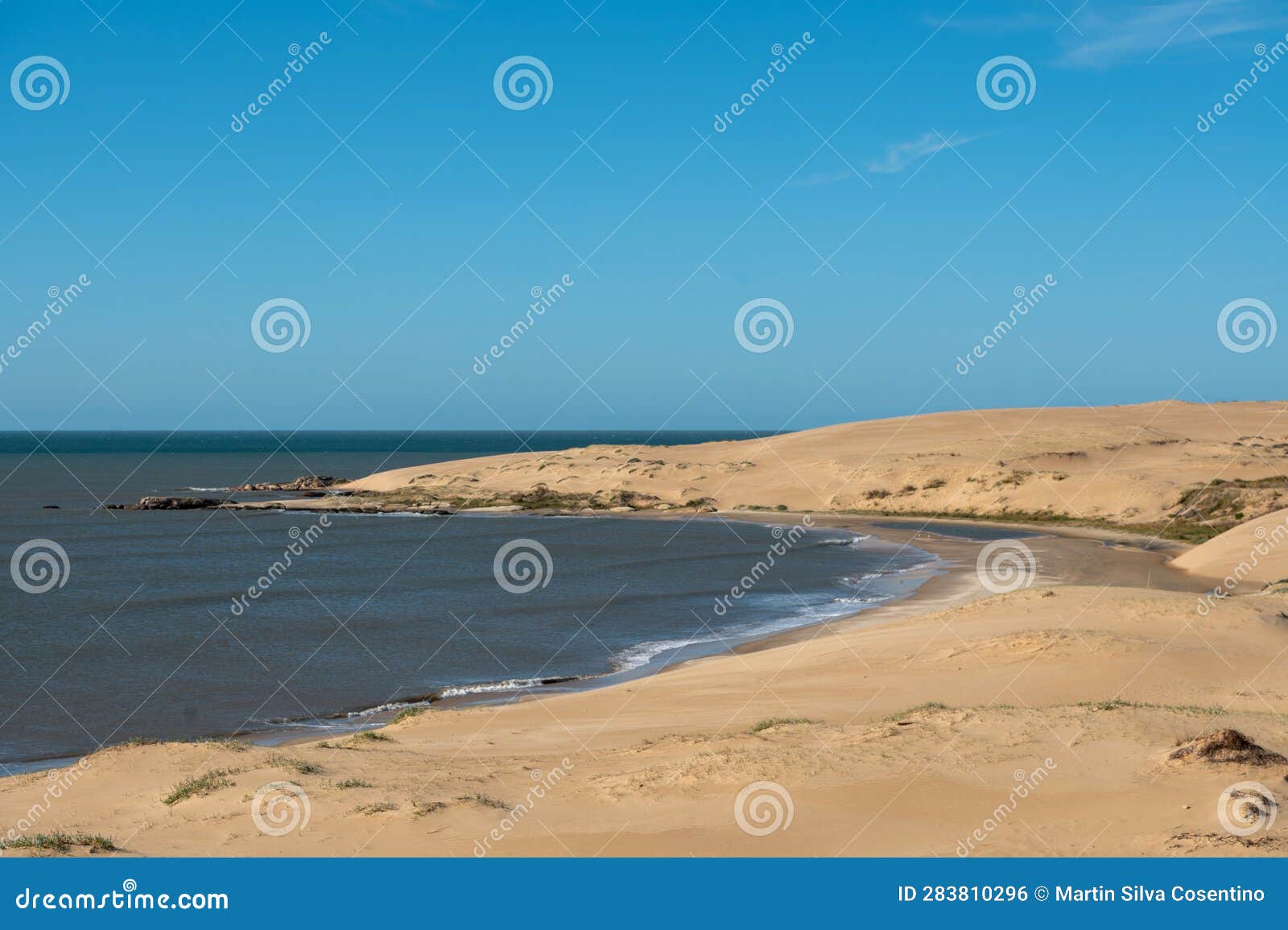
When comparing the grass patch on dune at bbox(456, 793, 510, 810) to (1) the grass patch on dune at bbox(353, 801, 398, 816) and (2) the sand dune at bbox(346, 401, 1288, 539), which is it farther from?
(2) the sand dune at bbox(346, 401, 1288, 539)

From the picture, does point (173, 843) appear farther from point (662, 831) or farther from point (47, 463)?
point (47, 463)

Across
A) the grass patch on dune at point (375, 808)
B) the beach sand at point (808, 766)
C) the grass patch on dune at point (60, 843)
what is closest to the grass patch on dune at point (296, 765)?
the beach sand at point (808, 766)

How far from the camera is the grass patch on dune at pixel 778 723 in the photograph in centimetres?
1144

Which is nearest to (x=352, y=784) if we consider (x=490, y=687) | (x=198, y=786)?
(x=198, y=786)

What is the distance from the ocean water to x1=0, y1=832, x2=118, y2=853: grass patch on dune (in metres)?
6.29

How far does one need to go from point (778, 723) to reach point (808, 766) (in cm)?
214

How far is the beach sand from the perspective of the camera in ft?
26.2

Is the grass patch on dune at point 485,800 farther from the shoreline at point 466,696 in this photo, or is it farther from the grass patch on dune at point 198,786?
the shoreline at point 466,696

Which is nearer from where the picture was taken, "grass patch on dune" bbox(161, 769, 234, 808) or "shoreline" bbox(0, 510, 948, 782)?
"grass patch on dune" bbox(161, 769, 234, 808)

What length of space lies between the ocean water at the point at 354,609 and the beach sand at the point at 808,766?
3.85 m

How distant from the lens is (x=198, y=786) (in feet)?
31.3

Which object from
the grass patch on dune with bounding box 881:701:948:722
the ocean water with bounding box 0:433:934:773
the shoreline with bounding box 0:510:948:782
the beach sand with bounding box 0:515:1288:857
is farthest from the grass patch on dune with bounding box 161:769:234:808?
the grass patch on dune with bounding box 881:701:948:722

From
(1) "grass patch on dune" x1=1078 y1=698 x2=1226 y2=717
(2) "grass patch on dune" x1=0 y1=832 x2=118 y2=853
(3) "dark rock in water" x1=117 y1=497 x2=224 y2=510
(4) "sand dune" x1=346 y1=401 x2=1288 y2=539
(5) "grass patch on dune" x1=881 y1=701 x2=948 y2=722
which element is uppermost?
(4) "sand dune" x1=346 y1=401 x2=1288 y2=539

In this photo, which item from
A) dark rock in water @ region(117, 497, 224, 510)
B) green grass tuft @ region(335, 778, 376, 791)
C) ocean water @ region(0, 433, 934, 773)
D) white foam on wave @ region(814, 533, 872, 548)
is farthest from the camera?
dark rock in water @ region(117, 497, 224, 510)
